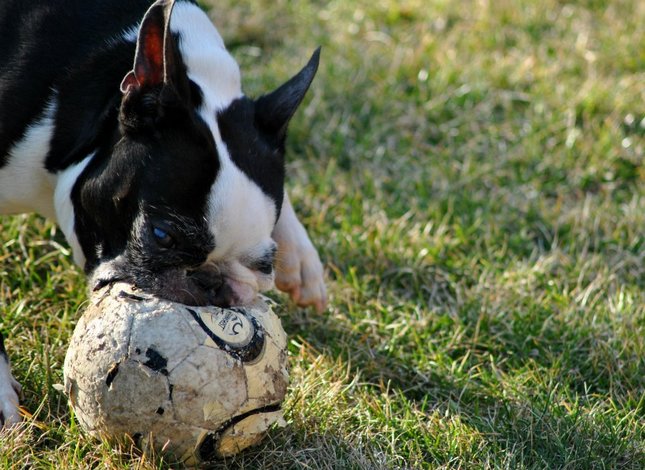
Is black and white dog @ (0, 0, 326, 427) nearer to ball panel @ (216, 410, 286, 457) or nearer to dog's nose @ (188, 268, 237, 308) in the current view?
dog's nose @ (188, 268, 237, 308)

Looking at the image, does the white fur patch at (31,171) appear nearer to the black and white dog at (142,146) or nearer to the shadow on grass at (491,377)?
the black and white dog at (142,146)

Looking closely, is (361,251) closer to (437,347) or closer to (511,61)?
(437,347)

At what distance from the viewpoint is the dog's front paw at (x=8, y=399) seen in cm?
294

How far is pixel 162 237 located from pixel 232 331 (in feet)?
1.21

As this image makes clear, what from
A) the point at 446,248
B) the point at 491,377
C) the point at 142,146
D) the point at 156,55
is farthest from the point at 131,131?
the point at 446,248

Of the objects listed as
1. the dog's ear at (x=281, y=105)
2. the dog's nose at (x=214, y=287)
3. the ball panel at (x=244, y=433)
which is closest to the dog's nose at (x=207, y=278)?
the dog's nose at (x=214, y=287)

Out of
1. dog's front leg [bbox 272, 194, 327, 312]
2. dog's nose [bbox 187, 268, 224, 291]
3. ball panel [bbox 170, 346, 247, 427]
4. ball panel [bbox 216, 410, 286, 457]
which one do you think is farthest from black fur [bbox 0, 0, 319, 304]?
dog's front leg [bbox 272, 194, 327, 312]

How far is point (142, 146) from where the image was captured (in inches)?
115

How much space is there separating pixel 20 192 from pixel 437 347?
163cm

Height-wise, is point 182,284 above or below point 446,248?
above

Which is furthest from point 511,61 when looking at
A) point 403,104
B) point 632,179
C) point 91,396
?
point 91,396

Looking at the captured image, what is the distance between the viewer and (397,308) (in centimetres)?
390

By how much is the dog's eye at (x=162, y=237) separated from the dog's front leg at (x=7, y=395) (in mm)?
686

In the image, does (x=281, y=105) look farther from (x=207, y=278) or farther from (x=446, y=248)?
(x=446, y=248)
